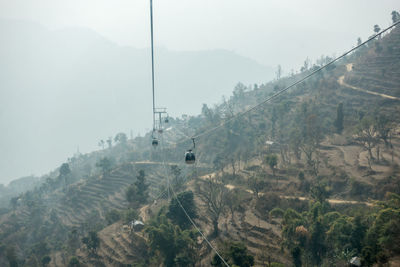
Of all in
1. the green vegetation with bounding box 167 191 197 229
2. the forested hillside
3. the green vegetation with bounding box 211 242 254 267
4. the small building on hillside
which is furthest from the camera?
the small building on hillside

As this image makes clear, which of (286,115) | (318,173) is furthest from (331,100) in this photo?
(318,173)

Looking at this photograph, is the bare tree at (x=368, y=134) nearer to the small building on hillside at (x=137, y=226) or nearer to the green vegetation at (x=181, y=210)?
the green vegetation at (x=181, y=210)

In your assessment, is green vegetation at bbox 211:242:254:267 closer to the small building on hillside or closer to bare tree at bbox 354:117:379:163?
the small building on hillside

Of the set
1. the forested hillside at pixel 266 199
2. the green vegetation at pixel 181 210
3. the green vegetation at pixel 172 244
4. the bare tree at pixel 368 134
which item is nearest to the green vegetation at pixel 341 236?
the forested hillside at pixel 266 199

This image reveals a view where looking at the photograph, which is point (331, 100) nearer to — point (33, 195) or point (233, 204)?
point (233, 204)

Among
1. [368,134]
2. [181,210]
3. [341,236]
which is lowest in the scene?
[181,210]

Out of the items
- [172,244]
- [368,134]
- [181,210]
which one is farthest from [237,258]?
[368,134]

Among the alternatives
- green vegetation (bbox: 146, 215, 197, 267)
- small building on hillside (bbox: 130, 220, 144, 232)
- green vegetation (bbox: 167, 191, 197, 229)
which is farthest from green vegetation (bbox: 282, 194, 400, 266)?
small building on hillside (bbox: 130, 220, 144, 232)

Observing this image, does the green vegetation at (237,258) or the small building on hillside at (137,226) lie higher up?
the green vegetation at (237,258)

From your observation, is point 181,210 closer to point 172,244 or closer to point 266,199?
point 172,244
